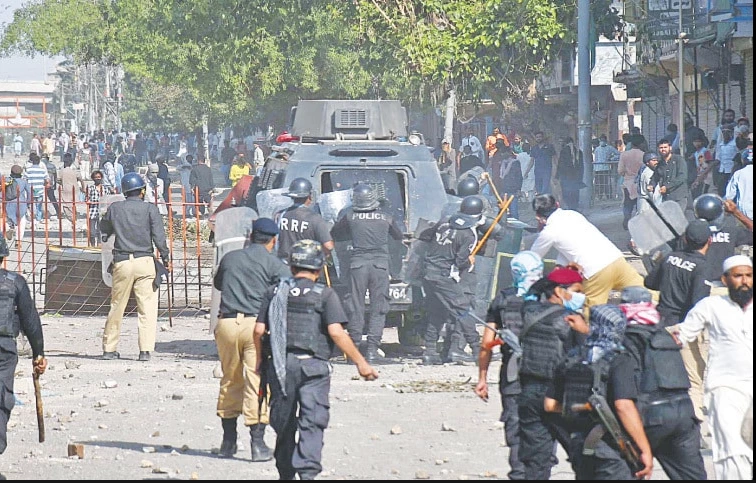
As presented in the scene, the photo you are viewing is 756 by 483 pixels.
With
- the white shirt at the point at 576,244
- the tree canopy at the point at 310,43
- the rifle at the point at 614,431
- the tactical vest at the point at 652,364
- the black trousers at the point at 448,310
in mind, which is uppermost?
the tree canopy at the point at 310,43

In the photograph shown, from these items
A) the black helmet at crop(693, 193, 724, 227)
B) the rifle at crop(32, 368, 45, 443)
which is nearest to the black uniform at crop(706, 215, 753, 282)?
the black helmet at crop(693, 193, 724, 227)

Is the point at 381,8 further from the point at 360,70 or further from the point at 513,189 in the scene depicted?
the point at 360,70

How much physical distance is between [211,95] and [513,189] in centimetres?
1472

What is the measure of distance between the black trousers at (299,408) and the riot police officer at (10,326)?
1813 millimetres

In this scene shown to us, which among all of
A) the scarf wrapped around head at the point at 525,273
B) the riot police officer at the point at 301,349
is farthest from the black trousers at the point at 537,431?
the riot police officer at the point at 301,349

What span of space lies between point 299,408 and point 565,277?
1628mm

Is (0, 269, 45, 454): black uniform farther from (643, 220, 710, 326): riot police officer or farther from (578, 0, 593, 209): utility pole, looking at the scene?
(578, 0, 593, 209): utility pole

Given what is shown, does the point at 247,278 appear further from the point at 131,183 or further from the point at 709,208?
the point at 131,183

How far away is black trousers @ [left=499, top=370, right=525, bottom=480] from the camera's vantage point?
743cm

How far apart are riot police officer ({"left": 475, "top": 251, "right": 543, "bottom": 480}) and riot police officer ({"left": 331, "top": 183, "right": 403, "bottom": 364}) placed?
525cm

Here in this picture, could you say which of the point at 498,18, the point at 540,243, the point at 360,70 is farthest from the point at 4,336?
the point at 360,70

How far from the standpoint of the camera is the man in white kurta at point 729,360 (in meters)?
7.14

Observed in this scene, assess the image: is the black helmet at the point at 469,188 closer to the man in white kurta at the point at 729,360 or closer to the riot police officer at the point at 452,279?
the riot police officer at the point at 452,279

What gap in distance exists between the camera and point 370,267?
43.0ft
